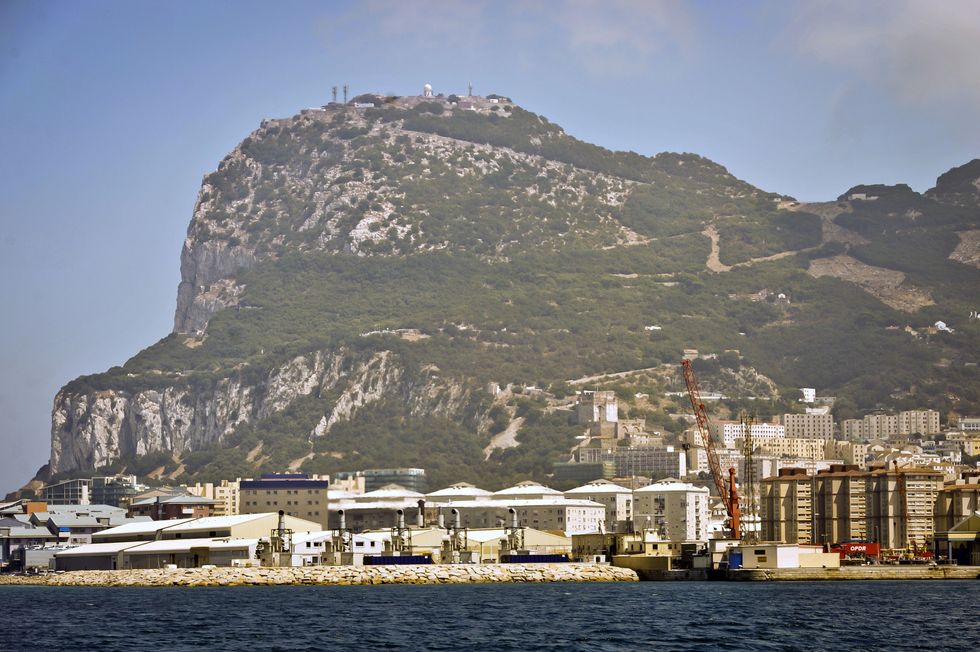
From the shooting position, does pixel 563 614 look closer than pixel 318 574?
Yes

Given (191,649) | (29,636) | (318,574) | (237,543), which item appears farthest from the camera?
(237,543)

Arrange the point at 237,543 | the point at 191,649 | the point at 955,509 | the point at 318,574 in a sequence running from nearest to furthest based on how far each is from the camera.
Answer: the point at 191,649 → the point at 318,574 → the point at 237,543 → the point at 955,509

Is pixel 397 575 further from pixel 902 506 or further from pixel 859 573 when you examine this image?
pixel 902 506

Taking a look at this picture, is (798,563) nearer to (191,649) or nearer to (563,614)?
(563,614)

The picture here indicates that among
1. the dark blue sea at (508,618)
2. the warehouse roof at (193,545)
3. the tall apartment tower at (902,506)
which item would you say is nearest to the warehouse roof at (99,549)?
the warehouse roof at (193,545)

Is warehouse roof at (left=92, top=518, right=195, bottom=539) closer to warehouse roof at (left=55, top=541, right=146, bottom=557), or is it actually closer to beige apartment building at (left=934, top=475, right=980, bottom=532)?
warehouse roof at (left=55, top=541, right=146, bottom=557)

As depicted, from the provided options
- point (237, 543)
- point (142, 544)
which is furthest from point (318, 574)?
point (142, 544)
